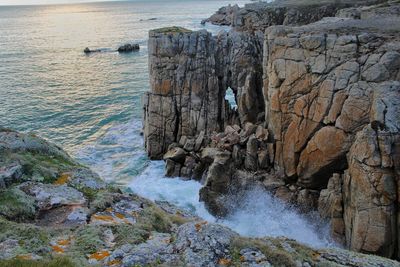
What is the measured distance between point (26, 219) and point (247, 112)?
80.0 feet

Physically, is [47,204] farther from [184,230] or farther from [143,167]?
[143,167]

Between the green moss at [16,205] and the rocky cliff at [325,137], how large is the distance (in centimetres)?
1543

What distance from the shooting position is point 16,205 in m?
10.9

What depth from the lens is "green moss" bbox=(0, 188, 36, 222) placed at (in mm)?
10672

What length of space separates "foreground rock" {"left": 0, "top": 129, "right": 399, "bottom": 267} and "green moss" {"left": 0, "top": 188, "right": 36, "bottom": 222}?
24mm

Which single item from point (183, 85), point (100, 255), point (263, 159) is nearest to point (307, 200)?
point (263, 159)

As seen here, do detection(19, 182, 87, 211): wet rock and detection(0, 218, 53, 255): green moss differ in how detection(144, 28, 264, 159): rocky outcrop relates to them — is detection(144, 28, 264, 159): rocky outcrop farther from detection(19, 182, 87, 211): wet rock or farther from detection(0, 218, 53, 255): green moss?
detection(0, 218, 53, 255): green moss

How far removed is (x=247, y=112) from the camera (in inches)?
1309

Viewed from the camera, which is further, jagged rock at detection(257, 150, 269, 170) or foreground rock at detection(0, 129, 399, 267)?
jagged rock at detection(257, 150, 269, 170)

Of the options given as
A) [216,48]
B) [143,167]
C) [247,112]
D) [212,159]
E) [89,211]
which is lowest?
[143,167]

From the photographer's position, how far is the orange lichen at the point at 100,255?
9078 mm

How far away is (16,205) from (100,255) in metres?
3.33

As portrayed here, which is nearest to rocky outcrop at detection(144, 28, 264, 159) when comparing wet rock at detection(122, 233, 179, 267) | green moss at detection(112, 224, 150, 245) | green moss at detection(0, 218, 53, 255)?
green moss at detection(112, 224, 150, 245)

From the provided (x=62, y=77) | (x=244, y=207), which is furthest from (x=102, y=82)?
(x=244, y=207)
